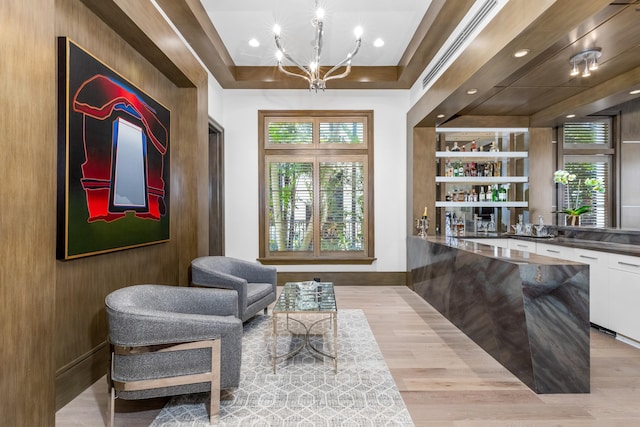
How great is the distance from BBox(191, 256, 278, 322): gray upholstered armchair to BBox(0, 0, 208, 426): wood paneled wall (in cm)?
45

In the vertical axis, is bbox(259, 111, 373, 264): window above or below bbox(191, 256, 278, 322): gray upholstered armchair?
above

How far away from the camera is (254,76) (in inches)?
190

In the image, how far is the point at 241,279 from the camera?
10.6ft

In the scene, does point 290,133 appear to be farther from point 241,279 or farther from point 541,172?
point 541,172

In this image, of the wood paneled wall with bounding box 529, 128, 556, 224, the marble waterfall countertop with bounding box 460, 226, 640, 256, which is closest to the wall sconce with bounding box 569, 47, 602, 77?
the marble waterfall countertop with bounding box 460, 226, 640, 256

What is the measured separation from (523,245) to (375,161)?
8.30 ft

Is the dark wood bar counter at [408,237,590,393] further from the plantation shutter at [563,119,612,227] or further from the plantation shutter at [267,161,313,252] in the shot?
the plantation shutter at [563,119,612,227]

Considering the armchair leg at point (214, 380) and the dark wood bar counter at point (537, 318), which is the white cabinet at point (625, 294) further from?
the armchair leg at point (214, 380)

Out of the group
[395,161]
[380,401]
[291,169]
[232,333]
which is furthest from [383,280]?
[232,333]

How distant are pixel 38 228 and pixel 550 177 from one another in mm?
6320

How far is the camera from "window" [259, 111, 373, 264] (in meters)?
5.29

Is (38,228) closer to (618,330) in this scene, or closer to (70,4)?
(70,4)

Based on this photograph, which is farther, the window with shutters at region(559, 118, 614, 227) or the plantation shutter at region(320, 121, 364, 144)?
the plantation shutter at region(320, 121, 364, 144)

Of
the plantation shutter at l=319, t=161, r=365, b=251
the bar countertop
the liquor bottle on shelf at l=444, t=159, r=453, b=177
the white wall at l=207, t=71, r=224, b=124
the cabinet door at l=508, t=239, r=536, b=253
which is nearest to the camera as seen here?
the bar countertop
